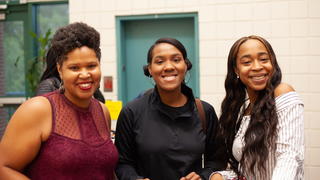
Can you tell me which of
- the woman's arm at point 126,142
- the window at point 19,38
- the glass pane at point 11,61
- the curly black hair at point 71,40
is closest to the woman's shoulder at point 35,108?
the curly black hair at point 71,40

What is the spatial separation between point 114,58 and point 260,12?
1767mm

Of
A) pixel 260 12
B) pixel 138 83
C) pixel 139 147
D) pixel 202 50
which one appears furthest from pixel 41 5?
pixel 139 147

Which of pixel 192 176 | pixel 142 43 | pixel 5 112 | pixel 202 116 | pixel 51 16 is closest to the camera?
pixel 192 176

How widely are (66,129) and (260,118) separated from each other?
87 centimetres

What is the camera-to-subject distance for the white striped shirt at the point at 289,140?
162 cm

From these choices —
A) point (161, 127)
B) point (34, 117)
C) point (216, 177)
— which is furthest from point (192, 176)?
point (34, 117)

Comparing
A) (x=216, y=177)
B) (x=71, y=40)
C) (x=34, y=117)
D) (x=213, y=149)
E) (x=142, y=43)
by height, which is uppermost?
(x=142, y=43)

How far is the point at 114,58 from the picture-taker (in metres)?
4.64

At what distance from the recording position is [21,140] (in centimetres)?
152

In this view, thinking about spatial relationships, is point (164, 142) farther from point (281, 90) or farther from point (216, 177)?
point (281, 90)

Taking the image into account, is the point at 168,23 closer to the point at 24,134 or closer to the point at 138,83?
the point at 138,83

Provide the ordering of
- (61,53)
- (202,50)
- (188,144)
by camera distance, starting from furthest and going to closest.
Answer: (202,50) → (188,144) → (61,53)

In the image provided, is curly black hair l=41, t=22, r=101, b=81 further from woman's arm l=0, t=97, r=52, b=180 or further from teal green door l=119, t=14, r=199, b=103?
teal green door l=119, t=14, r=199, b=103

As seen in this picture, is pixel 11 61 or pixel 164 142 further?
pixel 11 61
